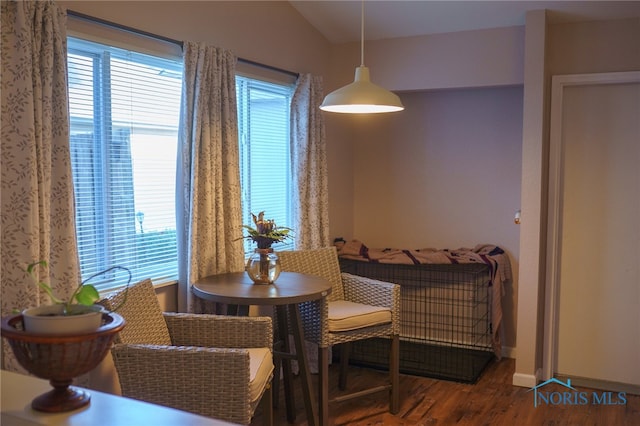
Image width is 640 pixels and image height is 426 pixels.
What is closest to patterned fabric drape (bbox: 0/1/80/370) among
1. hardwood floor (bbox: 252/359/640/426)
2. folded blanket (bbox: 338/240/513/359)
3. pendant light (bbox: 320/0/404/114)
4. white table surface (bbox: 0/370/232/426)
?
white table surface (bbox: 0/370/232/426)

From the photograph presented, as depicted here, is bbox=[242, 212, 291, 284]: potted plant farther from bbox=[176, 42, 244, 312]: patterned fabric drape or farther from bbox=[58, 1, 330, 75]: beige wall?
bbox=[58, 1, 330, 75]: beige wall

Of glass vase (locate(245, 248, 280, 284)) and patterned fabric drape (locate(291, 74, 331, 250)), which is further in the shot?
patterned fabric drape (locate(291, 74, 331, 250))

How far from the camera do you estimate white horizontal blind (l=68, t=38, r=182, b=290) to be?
2.82m

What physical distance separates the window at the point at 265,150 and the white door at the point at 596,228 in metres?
1.76

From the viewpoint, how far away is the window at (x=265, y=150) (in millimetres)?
3916

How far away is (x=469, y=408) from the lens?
3.66 meters

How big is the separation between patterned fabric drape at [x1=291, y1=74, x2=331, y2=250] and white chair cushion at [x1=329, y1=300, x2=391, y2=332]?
74 centimetres

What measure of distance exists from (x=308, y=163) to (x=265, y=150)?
1.07 ft

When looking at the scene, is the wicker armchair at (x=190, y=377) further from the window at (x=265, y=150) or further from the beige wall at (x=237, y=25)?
the window at (x=265, y=150)

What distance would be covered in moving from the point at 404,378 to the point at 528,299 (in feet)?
3.13

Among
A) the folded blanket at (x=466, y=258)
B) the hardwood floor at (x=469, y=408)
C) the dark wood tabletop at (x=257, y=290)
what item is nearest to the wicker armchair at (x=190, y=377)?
the dark wood tabletop at (x=257, y=290)

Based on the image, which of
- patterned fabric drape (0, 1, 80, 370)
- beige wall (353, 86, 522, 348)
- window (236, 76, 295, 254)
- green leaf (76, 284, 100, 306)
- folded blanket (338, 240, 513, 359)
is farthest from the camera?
beige wall (353, 86, 522, 348)

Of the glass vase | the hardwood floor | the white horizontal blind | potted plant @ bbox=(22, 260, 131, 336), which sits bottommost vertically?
the hardwood floor

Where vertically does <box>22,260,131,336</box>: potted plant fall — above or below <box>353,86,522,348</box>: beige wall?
below
